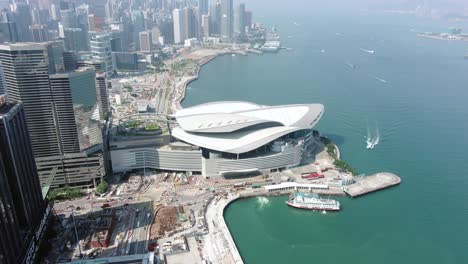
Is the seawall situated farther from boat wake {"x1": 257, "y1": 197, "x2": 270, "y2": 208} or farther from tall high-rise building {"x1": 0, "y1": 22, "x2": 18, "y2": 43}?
tall high-rise building {"x1": 0, "y1": 22, "x2": 18, "y2": 43}

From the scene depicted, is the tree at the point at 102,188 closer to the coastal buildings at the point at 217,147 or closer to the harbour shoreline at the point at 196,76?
the coastal buildings at the point at 217,147

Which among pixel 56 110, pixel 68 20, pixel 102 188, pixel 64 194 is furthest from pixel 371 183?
Result: pixel 68 20

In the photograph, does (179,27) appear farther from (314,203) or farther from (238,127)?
(314,203)

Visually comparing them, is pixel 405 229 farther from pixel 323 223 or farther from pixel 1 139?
pixel 1 139

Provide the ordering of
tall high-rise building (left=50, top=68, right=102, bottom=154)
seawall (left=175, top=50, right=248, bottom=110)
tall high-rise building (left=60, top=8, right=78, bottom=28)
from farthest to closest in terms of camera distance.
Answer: tall high-rise building (left=60, top=8, right=78, bottom=28) < seawall (left=175, top=50, right=248, bottom=110) < tall high-rise building (left=50, top=68, right=102, bottom=154)

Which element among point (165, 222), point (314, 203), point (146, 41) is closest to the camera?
point (165, 222)

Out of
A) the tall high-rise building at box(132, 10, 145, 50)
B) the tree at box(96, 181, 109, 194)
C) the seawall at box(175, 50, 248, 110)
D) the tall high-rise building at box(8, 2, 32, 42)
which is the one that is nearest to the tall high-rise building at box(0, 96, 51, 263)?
the tree at box(96, 181, 109, 194)

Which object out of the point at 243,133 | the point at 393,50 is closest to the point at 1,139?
the point at 243,133
